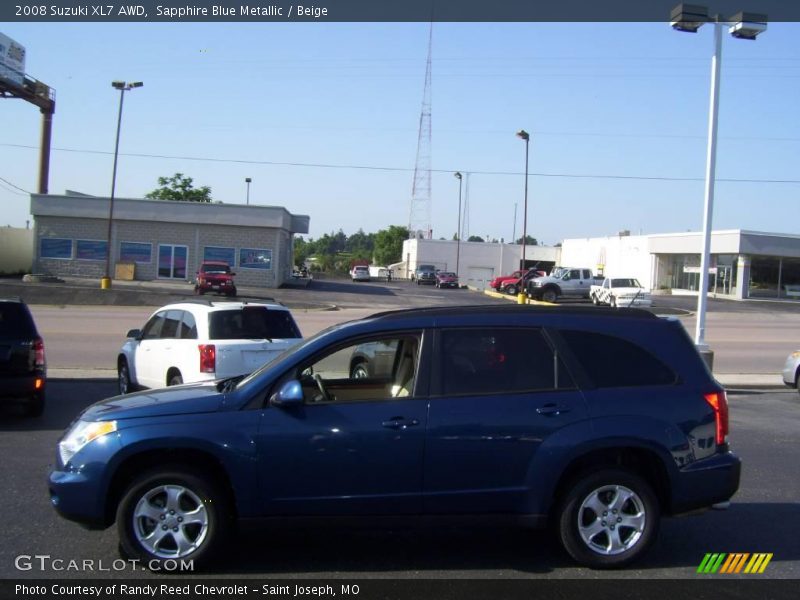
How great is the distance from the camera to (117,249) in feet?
162

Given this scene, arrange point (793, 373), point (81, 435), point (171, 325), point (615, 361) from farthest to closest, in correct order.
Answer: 1. point (793, 373)
2. point (171, 325)
3. point (615, 361)
4. point (81, 435)

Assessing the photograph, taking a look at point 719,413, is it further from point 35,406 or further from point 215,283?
point 215,283

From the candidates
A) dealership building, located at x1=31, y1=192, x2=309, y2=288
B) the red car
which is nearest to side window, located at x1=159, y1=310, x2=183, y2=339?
the red car

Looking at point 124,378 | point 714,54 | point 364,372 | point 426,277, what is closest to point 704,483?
point 364,372

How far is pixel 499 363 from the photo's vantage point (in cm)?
529

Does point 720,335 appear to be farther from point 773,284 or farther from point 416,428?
point 773,284

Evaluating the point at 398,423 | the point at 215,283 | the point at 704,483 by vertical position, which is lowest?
the point at 704,483

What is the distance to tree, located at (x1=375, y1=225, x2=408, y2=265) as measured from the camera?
5231 inches

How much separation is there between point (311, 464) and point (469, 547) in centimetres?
148

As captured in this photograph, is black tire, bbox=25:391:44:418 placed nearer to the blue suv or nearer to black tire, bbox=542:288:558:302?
the blue suv

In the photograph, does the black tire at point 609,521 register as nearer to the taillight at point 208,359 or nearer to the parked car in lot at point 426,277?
the taillight at point 208,359

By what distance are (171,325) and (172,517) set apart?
6.42 meters

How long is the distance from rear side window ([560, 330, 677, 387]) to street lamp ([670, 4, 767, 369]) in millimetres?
8779

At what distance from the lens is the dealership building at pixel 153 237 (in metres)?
48.7
